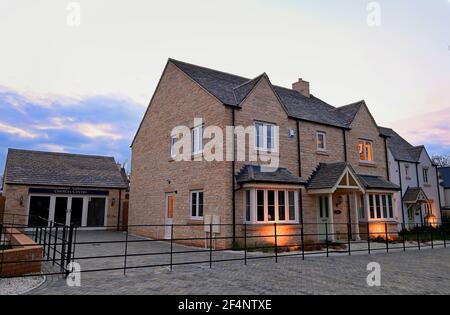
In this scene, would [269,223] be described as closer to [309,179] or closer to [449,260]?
[309,179]

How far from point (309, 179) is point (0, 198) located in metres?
21.6

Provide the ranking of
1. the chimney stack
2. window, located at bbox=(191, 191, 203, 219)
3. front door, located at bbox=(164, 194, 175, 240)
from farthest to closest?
the chimney stack < front door, located at bbox=(164, 194, 175, 240) < window, located at bbox=(191, 191, 203, 219)

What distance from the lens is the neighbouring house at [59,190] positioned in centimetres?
2308

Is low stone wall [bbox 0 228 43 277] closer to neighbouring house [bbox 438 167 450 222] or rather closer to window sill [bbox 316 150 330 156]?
window sill [bbox 316 150 330 156]

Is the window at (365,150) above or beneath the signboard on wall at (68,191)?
above

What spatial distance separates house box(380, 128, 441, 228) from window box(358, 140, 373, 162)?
5.42m

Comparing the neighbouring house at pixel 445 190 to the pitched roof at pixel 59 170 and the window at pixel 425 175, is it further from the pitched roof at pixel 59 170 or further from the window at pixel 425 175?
the pitched roof at pixel 59 170

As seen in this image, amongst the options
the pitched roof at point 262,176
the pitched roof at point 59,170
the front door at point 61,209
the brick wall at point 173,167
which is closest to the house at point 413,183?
the pitched roof at point 262,176

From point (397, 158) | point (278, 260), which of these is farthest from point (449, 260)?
point (397, 158)

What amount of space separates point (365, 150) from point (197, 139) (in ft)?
→ 36.3

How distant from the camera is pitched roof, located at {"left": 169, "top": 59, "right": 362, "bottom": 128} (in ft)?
52.1

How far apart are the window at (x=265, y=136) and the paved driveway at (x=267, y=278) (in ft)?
19.2

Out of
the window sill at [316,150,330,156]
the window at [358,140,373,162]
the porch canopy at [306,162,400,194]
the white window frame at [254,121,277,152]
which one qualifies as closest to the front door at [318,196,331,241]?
the porch canopy at [306,162,400,194]

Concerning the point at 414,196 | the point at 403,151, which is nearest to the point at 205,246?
the point at 414,196
